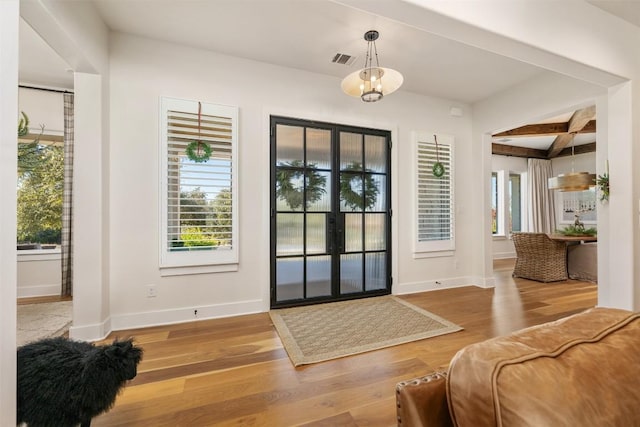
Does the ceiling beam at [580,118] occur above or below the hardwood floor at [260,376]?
above

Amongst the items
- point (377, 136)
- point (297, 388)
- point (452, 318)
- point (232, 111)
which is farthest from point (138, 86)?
point (452, 318)

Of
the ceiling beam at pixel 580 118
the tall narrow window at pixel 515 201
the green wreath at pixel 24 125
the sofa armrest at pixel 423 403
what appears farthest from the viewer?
the tall narrow window at pixel 515 201

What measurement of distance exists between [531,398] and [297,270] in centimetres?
305

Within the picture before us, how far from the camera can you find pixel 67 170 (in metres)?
3.72

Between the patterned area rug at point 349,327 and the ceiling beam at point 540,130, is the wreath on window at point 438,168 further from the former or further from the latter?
the ceiling beam at point 540,130

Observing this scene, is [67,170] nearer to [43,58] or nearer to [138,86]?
[43,58]

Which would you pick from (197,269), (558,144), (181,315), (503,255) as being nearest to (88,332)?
(181,315)

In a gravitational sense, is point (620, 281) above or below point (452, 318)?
above

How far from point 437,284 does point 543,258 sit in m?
2.07

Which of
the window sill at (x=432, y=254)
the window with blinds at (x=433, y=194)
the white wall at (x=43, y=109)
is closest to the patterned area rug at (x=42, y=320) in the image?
the white wall at (x=43, y=109)

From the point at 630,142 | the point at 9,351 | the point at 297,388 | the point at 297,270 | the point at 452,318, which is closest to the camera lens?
the point at 9,351

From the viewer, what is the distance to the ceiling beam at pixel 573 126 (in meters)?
4.65

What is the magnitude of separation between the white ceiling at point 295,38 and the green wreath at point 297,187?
1.25 m

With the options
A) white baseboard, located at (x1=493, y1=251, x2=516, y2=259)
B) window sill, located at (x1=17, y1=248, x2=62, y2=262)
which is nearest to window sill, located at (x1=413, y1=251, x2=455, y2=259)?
white baseboard, located at (x1=493, y1=251, x2=516, y2=259)
